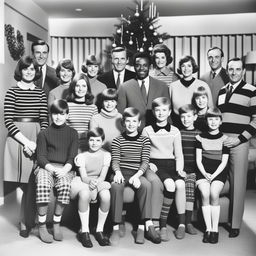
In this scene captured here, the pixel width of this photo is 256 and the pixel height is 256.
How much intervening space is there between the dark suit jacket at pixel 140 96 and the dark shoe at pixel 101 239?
3.67ft

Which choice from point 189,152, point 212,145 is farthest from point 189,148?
point 212,145

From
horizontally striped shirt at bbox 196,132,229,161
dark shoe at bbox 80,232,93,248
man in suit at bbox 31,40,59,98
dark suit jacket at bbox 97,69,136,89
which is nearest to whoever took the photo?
dark shoe at bbox 80,232,93,248

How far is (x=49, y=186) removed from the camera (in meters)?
2.96

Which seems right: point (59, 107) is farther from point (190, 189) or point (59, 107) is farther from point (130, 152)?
point (190, 189)

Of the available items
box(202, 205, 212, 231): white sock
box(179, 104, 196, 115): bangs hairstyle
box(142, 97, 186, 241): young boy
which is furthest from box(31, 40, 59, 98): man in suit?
box(202, 205, 212, 231): white sock

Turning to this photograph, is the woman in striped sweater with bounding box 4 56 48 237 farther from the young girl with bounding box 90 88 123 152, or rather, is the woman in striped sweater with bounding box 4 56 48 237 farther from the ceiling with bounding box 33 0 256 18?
the ceiling with bounding box 33 0 256 18

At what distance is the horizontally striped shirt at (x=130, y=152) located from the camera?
3.19 m

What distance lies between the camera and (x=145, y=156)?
318cm

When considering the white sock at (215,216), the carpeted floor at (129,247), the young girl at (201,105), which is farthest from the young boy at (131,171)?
the young girl at (201,105)

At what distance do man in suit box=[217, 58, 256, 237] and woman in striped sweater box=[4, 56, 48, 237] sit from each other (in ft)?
5.34

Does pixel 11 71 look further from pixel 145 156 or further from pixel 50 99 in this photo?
pixel 145 156

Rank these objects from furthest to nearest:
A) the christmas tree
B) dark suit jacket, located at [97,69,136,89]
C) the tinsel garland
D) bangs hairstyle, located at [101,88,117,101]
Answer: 1. the christmas tree
2. the tinsel garland
3. dark suit jacket, located at [97,69,136,89]
4. bangs hairstyle, located at [101,88,117,101]

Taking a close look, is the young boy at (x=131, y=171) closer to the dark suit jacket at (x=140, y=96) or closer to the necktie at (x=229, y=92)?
the dark suit jacket at (x=140, y=96)

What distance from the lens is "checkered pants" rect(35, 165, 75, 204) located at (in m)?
2.93
